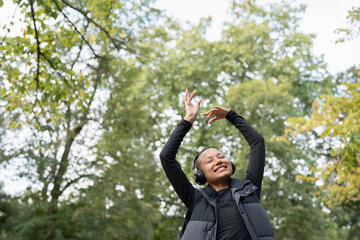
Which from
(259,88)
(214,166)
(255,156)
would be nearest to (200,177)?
(214,166)

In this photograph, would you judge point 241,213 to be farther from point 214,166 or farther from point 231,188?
point 214,166

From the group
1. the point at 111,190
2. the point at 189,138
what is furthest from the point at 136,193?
the point at 189,138

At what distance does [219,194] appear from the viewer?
2.61 metres

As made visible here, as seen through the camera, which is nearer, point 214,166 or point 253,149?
point 214,166

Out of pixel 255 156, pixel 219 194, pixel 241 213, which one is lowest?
pixel 241 213

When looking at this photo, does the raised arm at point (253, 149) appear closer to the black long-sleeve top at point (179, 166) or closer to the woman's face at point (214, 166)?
the black long-sleeve top at point (179, 166)

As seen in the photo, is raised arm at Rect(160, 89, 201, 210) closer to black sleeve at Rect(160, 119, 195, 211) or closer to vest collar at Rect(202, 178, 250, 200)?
black sleeve at Rect(160, 119, 195, 211)

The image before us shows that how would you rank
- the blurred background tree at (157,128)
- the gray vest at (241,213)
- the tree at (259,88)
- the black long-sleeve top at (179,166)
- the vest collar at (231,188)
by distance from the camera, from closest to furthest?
1. the gray vest at (241,213)
2. the vest collar at (231,188)
3. the black long-sleeve top at (179,166)
4. the blurred background tree at (157,128)
5. the tree at (259,88)

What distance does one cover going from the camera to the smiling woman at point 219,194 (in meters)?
2.35

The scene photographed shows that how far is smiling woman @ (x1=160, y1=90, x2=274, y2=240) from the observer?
2.35 m

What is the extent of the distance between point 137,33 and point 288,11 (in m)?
8.50

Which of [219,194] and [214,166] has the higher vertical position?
[214,166]

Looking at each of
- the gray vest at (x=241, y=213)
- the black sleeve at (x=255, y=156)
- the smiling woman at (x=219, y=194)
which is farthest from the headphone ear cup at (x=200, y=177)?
the black sleeve at (x=255, y=156)

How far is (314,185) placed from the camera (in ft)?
52.3
